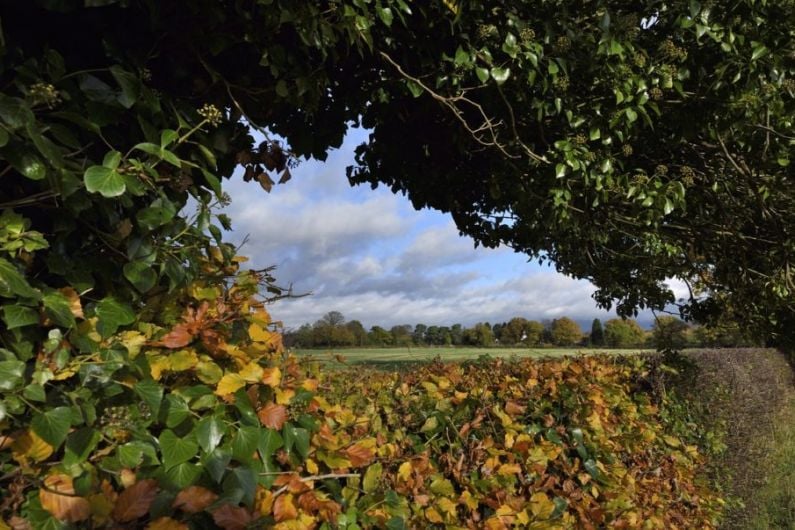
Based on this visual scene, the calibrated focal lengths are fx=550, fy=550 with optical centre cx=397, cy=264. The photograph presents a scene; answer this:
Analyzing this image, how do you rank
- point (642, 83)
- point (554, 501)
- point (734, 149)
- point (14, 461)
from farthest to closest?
1. point (734, 149)
2. point (642, 83)
3. point (554, 501)
4. point (14, 461)

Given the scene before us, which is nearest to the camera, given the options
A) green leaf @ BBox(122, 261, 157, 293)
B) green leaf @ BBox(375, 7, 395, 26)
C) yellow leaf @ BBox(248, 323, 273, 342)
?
green leaf @ BBox(122, 261, 157, 293)

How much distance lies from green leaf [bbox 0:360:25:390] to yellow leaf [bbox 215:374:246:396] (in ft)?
1.81

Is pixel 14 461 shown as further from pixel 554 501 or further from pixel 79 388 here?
pixel 554 501

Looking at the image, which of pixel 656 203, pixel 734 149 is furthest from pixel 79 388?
pixel 734 149

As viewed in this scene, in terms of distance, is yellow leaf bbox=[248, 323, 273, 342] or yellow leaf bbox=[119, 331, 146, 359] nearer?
yellow leaf bbox=[119, 331, 146, 359]

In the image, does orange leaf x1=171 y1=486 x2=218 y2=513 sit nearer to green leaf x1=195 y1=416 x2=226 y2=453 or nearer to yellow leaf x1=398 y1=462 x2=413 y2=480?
green leaf x1=195 y1=416 x2=226 y2=453

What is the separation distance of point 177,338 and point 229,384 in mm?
232

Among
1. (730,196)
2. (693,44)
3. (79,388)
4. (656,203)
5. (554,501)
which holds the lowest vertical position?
(554,501)

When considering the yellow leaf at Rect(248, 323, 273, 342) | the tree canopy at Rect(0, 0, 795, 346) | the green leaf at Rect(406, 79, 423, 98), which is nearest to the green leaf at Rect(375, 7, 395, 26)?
the tree canopy at Rect(0, 0, 795, 346)

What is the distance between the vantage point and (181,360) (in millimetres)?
→ 1822

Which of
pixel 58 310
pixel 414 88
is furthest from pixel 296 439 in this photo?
pixel 414 88

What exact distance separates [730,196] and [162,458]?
24.2ft

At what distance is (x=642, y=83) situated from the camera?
13.4 ft

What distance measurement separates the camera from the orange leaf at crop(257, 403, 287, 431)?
1873mm
